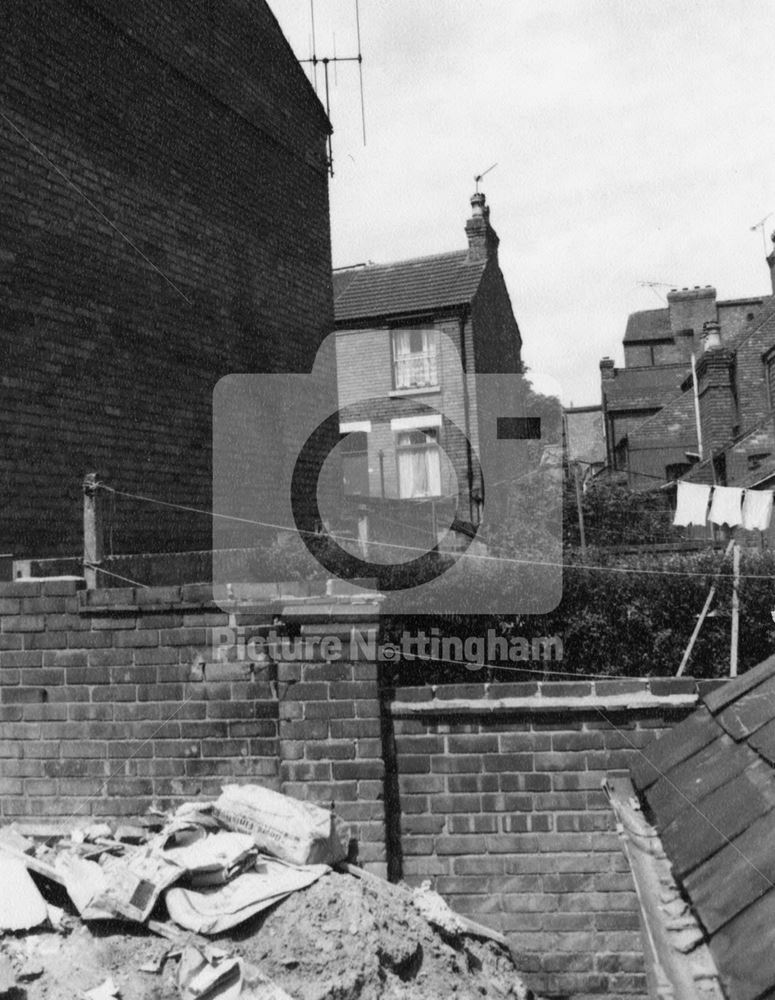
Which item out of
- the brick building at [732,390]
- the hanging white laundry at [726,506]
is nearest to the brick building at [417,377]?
the brick building at [732,390]

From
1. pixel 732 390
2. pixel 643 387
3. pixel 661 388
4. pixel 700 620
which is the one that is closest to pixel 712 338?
pixel 732 390

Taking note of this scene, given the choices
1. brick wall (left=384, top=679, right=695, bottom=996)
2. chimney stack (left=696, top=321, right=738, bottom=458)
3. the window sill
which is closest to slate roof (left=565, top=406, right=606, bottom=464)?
chimney stack (left=696, top=321, right=738, bottom=458)

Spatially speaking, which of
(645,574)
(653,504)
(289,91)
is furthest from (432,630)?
(653,504)

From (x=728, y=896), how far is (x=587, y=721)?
7.45 ft

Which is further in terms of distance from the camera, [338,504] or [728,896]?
[338,504]

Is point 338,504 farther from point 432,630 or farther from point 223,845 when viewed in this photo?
point 223,845

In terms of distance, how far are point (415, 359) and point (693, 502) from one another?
1215 centimetres

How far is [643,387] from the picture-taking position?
3366 centimetres

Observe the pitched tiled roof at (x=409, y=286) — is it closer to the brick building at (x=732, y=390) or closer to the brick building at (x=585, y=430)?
the brick building at (x=732, y=390)

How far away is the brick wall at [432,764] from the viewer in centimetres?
424

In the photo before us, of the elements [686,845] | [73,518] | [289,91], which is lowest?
[686,845]

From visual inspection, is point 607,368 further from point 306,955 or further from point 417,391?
point 306,955

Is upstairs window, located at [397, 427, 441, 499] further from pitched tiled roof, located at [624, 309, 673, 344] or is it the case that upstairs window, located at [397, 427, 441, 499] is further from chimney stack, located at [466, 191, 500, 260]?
pitched tiled roof, located at [624, 309, 673, 344]

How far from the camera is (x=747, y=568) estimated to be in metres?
9.55
